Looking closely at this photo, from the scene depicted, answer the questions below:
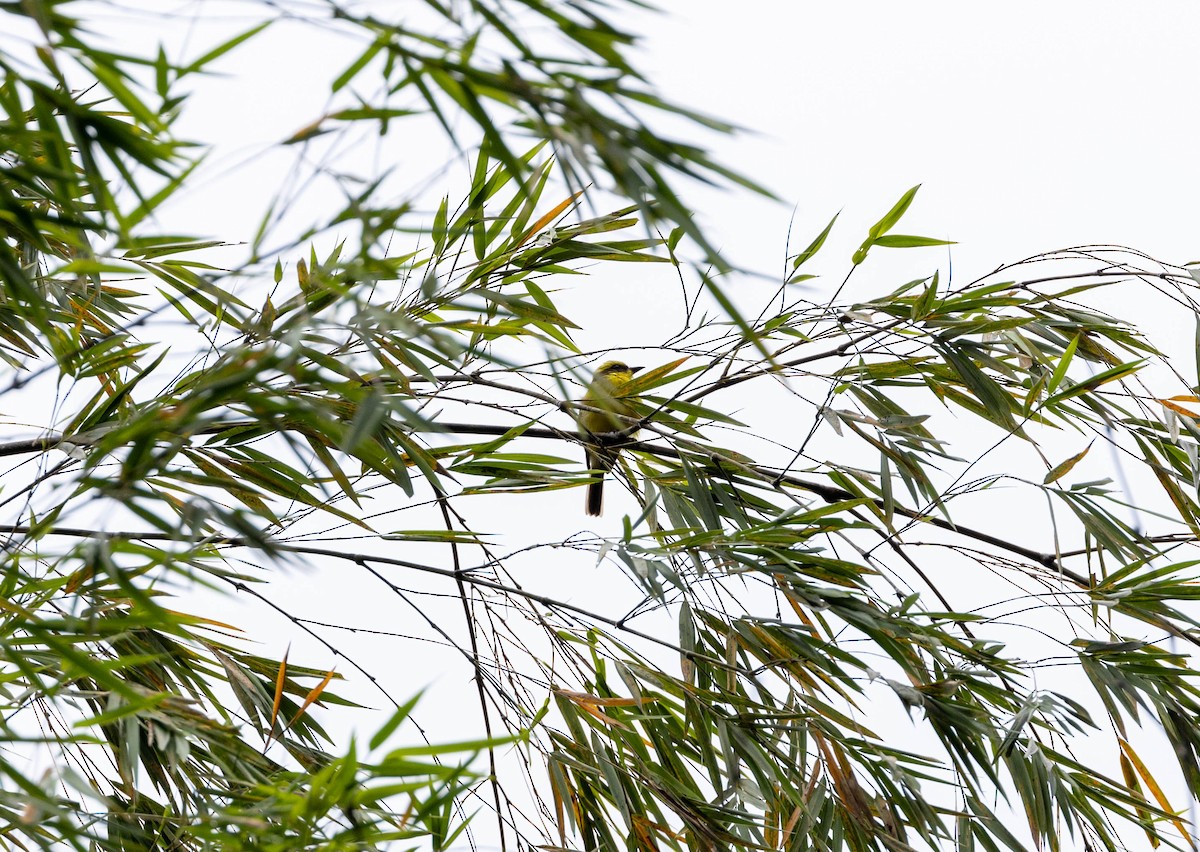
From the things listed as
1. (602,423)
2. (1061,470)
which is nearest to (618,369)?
(602,423)

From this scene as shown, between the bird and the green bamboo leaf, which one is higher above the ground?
the bird

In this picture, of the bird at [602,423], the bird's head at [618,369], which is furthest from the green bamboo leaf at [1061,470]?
the bird's head at [618,369]

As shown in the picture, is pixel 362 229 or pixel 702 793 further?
pixel 702 793

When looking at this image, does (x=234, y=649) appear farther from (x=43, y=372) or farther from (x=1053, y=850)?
(x=1053, y=850)

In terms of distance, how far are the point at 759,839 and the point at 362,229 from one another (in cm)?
126

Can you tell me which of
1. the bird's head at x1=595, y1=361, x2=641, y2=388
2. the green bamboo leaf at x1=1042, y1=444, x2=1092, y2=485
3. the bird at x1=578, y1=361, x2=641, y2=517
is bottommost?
the green bamboo leaf at x1=1042, y1=444, x2=1092, y2=485

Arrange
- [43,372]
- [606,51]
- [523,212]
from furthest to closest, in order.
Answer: [523,212] → [43,372] → [606,51]

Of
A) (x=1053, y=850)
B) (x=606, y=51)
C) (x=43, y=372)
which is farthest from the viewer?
(x=1053, y=850)

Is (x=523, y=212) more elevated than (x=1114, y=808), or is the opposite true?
(x=523, y=212)

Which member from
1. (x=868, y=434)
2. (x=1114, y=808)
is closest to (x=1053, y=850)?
(x=1114, y=808)

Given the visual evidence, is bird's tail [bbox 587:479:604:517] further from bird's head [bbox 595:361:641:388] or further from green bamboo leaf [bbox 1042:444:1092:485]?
green bamboo leaf [bbox 1042:444:1092:485]

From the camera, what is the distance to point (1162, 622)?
185 centimetres

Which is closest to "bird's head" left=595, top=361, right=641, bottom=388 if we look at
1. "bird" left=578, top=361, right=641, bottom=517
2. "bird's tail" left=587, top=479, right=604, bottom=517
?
"bird" left=578, top=361, right=641, bottom=517

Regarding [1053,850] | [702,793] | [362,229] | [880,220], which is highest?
[880,220]
